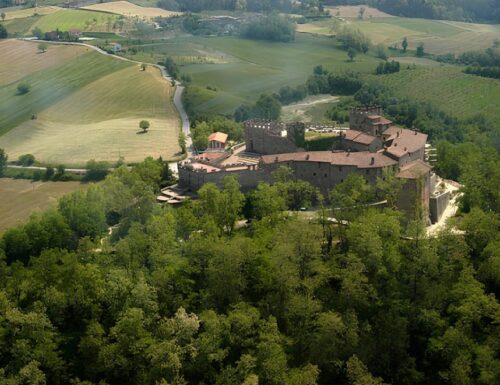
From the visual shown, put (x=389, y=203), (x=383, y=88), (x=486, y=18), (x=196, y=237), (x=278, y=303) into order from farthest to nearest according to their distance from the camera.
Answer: (x=486, y=18) < (x=383, y=88) < (x=389, y=203) < (x=196, y=237) < (x=278, y=303)

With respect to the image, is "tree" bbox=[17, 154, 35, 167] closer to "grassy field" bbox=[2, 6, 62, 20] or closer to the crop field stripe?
the crop field stripe

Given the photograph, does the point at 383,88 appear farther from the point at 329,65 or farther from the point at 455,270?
the point at 455,270

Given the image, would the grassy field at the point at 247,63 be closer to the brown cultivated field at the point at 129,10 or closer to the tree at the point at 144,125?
the tree at the point at 144,125

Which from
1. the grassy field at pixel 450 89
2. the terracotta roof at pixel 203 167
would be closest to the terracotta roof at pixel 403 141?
the terracotta roof at pixel 203 167

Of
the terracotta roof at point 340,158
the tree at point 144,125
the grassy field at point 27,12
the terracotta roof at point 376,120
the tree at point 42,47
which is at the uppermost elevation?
the grassy field at point 27,12

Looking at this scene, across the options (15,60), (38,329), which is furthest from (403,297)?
(15,60)
